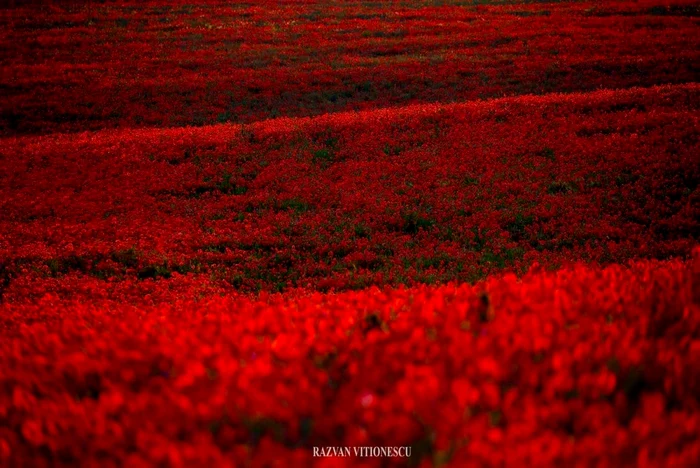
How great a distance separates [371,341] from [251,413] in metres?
1.16

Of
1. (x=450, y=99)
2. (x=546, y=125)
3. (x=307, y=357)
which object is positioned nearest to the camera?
(x=307, y=357)

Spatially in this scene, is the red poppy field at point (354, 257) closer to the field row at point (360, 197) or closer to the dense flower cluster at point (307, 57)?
the field row at point (360, 197)

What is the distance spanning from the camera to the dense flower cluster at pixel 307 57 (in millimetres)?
29875

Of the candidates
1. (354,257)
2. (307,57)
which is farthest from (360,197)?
(307,57)

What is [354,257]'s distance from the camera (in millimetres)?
11617

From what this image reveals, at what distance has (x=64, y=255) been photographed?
12.4 m

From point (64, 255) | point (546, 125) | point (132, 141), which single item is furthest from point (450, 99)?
point (64, 255)

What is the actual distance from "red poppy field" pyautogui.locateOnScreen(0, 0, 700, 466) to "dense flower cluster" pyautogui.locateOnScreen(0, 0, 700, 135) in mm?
318

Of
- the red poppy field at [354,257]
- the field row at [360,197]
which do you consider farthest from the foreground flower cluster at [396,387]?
the field row at [360,197]

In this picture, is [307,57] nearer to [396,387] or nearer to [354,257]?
[354,257]

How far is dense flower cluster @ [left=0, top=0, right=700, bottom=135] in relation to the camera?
29.9 metres

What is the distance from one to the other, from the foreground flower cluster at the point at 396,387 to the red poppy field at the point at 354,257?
19 millimetres

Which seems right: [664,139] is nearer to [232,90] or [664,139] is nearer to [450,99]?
[450,99]

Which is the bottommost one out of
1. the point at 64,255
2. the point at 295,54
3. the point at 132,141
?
the point at 64,255
